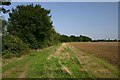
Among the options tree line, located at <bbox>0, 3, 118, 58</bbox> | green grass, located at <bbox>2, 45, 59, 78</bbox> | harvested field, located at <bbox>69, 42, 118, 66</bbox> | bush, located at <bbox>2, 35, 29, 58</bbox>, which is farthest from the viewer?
tree line, located at <bbox>0, 3, 118, 58</bbox>

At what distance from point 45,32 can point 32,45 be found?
17.3 ft

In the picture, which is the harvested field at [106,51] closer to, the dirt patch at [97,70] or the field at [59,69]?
the dirt patch at [97,70]

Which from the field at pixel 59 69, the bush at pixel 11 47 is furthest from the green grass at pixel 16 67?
the bush at pixel 11 47

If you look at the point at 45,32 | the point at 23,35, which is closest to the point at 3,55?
the point at 23,35

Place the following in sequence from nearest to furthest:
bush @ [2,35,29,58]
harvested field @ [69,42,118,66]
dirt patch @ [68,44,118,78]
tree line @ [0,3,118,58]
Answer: dirt patch @ [68,44,118,78] → harvested field @ [69,42,118,66] → bush @ [2,35,29,58] → tree line @ [0,3,118,58]

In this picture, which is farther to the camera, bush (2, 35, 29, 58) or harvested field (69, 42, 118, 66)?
bush (2, 35, 29, 58)

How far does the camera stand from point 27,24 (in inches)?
1858

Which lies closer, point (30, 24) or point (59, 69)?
point (59, 69)

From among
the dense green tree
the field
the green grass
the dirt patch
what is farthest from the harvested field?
the dense green tree

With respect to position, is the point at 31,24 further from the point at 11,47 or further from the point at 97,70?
the point at 97,70

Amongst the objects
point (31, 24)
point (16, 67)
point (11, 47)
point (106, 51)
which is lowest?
point (16, 67)

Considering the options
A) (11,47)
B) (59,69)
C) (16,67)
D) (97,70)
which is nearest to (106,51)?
(11,47)

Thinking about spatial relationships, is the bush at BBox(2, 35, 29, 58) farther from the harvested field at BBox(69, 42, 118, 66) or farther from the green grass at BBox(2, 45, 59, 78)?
the harvested field at BBox(69, 42, 118, 66)

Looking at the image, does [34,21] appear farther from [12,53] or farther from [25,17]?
[12,53]
